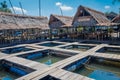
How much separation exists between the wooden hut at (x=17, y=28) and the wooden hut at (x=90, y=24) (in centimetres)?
474

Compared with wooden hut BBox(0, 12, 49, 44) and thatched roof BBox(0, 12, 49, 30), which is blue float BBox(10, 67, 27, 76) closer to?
wooden hut BBox(0, 12, 49, 44)

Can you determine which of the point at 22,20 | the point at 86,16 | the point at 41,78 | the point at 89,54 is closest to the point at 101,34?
the point at 86,16

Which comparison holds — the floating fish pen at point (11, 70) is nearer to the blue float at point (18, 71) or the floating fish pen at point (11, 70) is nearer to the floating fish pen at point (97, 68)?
the blue float at point (18, 71)

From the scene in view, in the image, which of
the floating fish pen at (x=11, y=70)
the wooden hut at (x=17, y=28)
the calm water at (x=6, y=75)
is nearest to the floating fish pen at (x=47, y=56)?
the floating fish pen at (x=11, y=70)

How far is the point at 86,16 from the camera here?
1833 cm

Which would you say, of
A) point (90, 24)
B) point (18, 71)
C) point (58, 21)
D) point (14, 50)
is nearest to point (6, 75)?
point (18, 71)

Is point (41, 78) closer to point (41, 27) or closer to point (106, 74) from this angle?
point (106, 74)

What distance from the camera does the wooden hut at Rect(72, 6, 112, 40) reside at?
15.2 m

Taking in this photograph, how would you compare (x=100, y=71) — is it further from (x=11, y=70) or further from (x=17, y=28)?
(x=17, y=28)

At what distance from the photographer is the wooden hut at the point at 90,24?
15.2m

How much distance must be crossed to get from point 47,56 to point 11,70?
3347 millimetres

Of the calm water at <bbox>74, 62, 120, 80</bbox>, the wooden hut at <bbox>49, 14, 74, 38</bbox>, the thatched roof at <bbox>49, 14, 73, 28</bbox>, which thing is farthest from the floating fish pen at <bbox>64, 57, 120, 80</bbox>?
the thatched roof at <bbox>49, 14, 73, 28</bbox>

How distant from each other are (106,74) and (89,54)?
200 centimetres

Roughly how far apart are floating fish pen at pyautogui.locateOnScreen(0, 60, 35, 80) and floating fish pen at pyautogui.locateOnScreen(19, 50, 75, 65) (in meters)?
1.47
